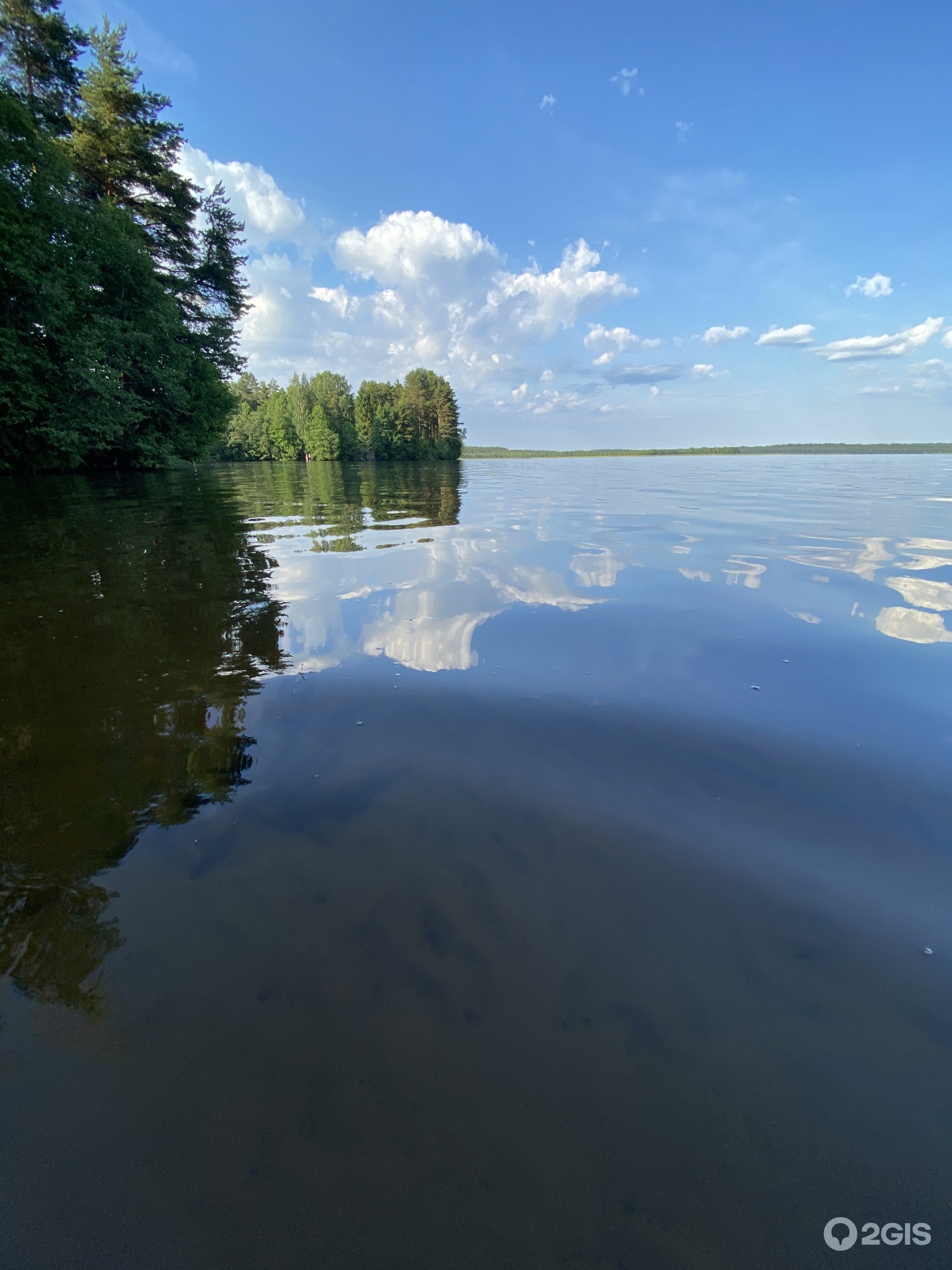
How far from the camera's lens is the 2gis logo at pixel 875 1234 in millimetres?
1174

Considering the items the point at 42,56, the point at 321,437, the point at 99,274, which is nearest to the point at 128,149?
the point at 42,56

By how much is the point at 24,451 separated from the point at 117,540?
1712cm

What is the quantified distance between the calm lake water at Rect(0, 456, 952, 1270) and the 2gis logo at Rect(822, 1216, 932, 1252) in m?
0.02

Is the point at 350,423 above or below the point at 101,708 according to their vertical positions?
above

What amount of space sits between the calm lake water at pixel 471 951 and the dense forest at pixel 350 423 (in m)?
79.8

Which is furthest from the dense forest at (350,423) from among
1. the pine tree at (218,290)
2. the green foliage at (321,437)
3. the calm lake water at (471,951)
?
the calm lake water at (471,951)

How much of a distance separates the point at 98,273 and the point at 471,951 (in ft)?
86.6

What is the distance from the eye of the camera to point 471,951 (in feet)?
5.88

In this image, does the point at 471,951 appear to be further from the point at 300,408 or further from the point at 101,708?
the point at 300,408

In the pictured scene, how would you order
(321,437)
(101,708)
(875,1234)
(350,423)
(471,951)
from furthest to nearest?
(350,423) < (321,437) < (101,708) < (471,951) < (875,1234)

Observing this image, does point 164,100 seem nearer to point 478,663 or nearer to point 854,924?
point 478,663

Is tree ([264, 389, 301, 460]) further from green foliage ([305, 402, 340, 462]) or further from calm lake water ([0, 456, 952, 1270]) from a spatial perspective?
calm lake water ([0, 456, 952, 1270])

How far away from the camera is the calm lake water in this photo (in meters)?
1.18

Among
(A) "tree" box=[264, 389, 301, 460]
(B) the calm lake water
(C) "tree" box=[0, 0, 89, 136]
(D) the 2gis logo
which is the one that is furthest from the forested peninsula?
(A) "tree" box=[264, 389, 301, 460]
